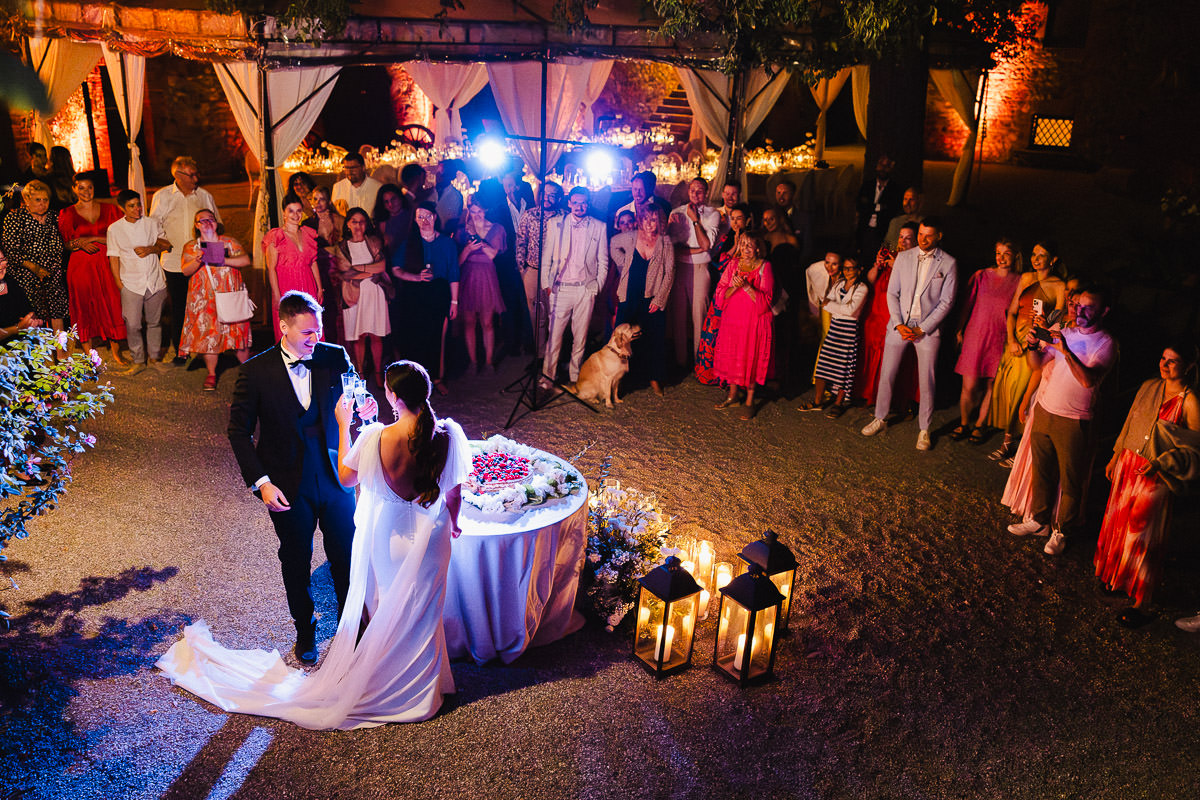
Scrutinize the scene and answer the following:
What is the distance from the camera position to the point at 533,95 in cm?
1023

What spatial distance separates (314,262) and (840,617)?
16.7ft

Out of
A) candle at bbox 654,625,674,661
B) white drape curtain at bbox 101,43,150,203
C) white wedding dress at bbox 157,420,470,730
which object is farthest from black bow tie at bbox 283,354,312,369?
white drape curtain at bbox 101,43,150,203

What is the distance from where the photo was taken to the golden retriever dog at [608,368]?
25.1 ft

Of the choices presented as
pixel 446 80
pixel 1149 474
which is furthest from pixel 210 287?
pixel 1149 474

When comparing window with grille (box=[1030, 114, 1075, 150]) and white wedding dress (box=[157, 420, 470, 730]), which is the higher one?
window with grille (box=[1030, 114, 1075, 150])

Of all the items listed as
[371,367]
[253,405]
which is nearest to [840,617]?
[253,405]

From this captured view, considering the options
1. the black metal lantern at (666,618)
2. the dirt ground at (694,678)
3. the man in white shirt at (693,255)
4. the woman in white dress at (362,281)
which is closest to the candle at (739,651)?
the dirt ground at (694,678)

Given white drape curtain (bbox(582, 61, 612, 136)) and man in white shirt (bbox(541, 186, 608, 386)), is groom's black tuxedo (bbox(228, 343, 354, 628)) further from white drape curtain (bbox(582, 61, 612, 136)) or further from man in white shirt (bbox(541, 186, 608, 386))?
white drape curtain (bbox(582, 61, 612, 136))

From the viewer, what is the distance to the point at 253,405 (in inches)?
157

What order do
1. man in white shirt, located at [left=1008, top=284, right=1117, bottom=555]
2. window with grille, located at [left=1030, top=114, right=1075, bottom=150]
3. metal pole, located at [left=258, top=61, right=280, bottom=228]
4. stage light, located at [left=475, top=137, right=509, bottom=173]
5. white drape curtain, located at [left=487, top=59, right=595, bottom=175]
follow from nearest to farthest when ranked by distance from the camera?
man in white shirt, located at [left=1008, top=284, right=1117, bottom=555], metal pole, located at [left=258, top=61, right=280, bottom=228], white drape curtain, located at [left=487, top=59, right=595, bottom=175], stage light, located at [left=475, top=137, right=509, bottom=173], window with grille, located at [left=1030, top=114, right=1075, bottom=150]

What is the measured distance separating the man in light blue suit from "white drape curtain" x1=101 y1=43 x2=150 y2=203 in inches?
287

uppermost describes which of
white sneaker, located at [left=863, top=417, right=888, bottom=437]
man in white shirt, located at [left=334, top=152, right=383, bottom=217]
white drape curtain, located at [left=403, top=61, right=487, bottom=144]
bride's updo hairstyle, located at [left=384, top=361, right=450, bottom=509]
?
white drape curtain, located at [left=403, top=61, right=487, bottom=144]

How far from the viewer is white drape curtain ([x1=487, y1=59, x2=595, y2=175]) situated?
9.95 meters

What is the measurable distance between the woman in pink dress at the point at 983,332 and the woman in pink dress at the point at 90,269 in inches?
287
